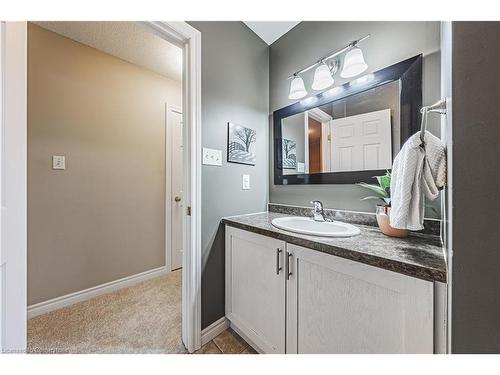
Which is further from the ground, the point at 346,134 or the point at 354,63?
the point at 354,63

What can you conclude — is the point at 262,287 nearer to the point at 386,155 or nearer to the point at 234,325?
the point at 234,325

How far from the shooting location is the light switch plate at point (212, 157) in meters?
1.27

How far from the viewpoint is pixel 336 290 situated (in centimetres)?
79

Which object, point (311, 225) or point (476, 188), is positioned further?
point (311, 225)

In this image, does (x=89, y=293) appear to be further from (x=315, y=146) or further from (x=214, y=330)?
(x=315, y=146)

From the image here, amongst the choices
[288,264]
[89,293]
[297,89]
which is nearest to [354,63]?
[297,89]

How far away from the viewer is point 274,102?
1720mm

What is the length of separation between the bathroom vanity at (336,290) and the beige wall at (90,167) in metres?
1.35

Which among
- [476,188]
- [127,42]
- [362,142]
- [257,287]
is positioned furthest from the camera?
[127,42]

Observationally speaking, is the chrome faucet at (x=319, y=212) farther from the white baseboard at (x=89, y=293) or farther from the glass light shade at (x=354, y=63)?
the white baseboard at (x=89, y=293)

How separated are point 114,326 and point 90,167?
131cm

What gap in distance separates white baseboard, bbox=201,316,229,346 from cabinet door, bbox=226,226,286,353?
0.07m

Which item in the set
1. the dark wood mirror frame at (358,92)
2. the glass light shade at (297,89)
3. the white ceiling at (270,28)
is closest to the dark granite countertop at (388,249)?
the dark wood mirror frame at (358,92)

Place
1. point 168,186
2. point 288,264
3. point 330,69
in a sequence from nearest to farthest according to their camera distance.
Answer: point 288,264
point 330,69
point 168,186
